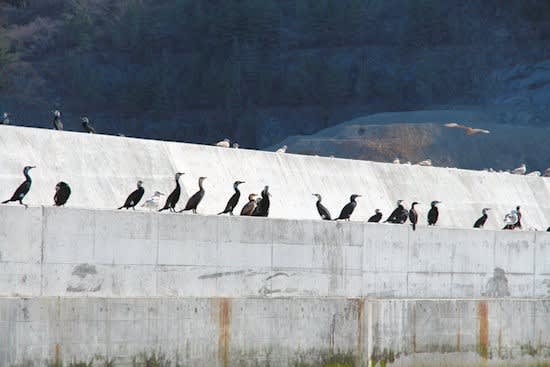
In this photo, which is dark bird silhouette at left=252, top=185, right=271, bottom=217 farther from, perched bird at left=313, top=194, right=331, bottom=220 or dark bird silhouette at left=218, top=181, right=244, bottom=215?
perched bird at left=313, top=194, right=331, bottom=220

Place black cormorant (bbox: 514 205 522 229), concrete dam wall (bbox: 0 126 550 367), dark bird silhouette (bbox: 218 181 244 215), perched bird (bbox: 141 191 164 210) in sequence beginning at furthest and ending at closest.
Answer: black cormorant (bbox: 514 205 522 229)
dark bird silhouette (bbox: 218 181 244 215)
perched bird (bbox: 141 191 164 210)
concrete dam wall (bbox: 0 126 550 367)

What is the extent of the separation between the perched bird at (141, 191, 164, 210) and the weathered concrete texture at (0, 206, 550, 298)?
6.58 feet

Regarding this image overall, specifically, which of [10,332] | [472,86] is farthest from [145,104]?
[10,332]

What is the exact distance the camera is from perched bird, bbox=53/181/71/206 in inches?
773

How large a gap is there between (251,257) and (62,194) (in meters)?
3.23

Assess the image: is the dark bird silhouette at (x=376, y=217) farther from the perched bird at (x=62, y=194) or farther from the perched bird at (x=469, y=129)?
the perched bird at (x=469, y=129)

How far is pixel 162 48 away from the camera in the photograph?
345 feet

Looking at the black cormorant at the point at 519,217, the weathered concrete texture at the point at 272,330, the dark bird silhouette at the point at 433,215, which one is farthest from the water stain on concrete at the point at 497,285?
the black cormorant at the point at 519,217

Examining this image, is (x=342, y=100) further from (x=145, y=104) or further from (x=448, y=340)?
(x=448, y=340)

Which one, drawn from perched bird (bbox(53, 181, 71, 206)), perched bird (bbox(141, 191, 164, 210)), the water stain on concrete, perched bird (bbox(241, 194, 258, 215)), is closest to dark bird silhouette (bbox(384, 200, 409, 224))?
the water stain on concrete

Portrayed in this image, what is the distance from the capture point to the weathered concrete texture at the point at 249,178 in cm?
2106

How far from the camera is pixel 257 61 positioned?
332 ft

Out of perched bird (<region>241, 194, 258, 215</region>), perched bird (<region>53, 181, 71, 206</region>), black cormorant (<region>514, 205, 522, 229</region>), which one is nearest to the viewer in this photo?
perched bird (<region>53, 181, 71, 206</region>)

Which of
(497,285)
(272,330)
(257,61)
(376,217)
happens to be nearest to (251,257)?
(272,330)
